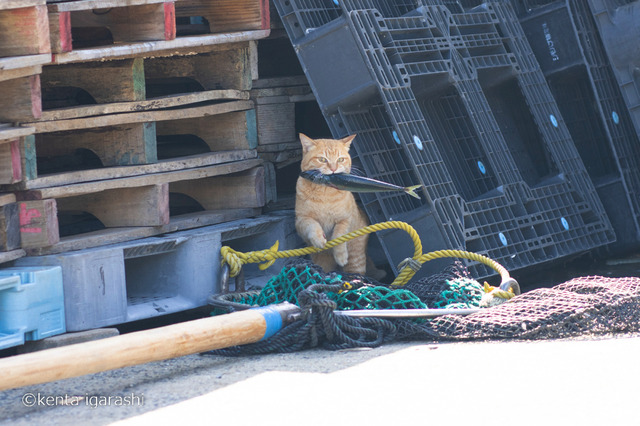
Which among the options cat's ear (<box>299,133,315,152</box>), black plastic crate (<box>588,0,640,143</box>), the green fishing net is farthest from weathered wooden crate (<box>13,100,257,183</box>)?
black plastic crate (<box>588,0,640,143</box>)

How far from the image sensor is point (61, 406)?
122 inches

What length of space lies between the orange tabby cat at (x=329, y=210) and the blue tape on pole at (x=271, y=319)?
1.26m

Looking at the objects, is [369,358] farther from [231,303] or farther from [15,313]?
[15,313]

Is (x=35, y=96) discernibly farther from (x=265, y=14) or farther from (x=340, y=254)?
(x=340, y=254)

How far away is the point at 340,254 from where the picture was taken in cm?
507

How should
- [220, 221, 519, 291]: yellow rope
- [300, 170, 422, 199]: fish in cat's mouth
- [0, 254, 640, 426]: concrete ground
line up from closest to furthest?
[0, 254, 640, 426]: concrete ground < [220, 221, 519, 291]: yellow rope < [300, 170, 422, 199]: fish in cat's mouth

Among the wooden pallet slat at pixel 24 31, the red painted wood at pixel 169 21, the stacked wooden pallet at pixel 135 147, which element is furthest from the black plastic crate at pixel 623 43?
the wooden pallet slat at pixel 24 31

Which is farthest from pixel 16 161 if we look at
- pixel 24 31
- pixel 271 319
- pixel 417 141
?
pixel 417 141

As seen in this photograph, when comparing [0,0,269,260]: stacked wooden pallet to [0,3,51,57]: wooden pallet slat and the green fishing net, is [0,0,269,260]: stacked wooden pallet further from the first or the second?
the green fishing net

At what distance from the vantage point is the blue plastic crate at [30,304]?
370 cm

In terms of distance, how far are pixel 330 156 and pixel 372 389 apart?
2.20m

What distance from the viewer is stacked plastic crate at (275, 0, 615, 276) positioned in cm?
486

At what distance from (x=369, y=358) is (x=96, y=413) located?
3.74 feet

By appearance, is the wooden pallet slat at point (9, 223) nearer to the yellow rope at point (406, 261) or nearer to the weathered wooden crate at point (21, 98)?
the weathered wooden crate at point (21, 98)
